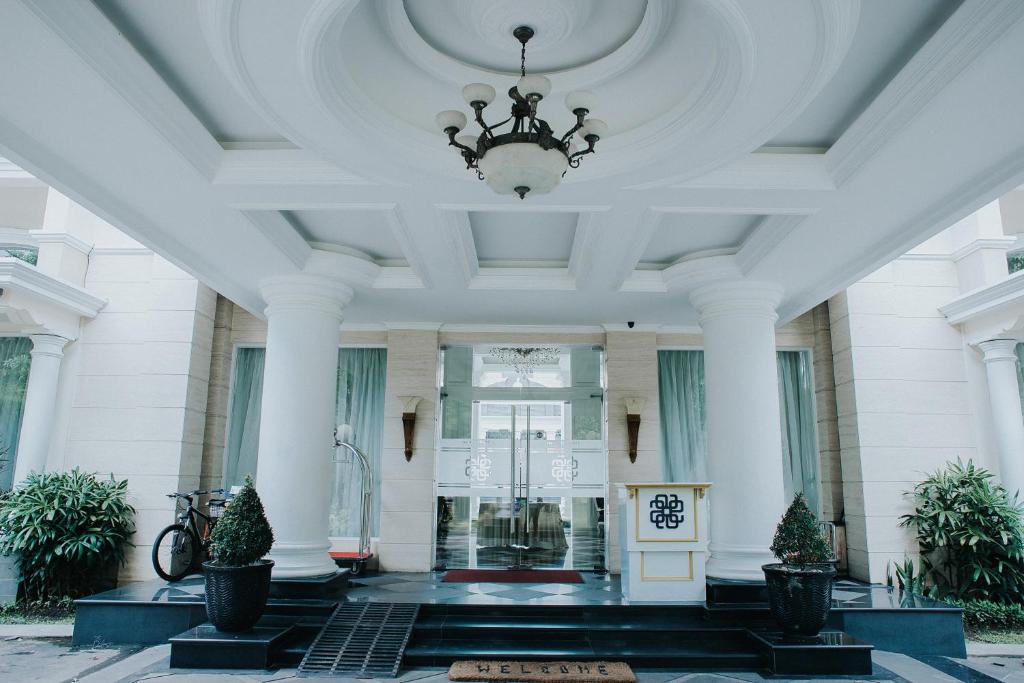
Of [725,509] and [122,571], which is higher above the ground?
[725,509]

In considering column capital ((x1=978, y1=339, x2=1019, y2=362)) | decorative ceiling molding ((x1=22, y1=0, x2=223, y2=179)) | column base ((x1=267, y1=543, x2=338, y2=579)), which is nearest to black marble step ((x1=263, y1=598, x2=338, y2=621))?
column base ((x1=267, y1=543, x2=338, y2=579))

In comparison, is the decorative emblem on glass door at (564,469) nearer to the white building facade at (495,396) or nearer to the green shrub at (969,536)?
the white building facade at (495,396)

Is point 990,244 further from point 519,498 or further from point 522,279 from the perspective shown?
point 519,498

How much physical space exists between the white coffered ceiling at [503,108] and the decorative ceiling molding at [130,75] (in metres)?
0.01

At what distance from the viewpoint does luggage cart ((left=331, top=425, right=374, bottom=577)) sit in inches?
298

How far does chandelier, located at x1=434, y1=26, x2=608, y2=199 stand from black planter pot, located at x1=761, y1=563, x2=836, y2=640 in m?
3.43

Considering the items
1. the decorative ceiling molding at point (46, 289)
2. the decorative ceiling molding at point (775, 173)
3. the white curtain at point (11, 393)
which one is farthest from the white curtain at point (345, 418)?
the decorative ceiling molding at point (775, 173)

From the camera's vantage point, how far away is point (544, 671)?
4.77m

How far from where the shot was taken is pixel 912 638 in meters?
5.59

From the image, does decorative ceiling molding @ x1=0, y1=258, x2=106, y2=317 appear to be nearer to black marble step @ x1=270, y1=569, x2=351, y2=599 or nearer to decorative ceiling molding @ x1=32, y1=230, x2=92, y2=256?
decorative ceiling molding @ x1=32, y1=230, x2=92, y2=256

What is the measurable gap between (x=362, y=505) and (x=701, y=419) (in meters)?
4.12

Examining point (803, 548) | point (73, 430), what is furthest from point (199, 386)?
point (803, 548)

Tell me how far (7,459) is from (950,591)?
10339mm

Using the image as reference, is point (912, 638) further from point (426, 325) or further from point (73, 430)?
point (73, 430)
